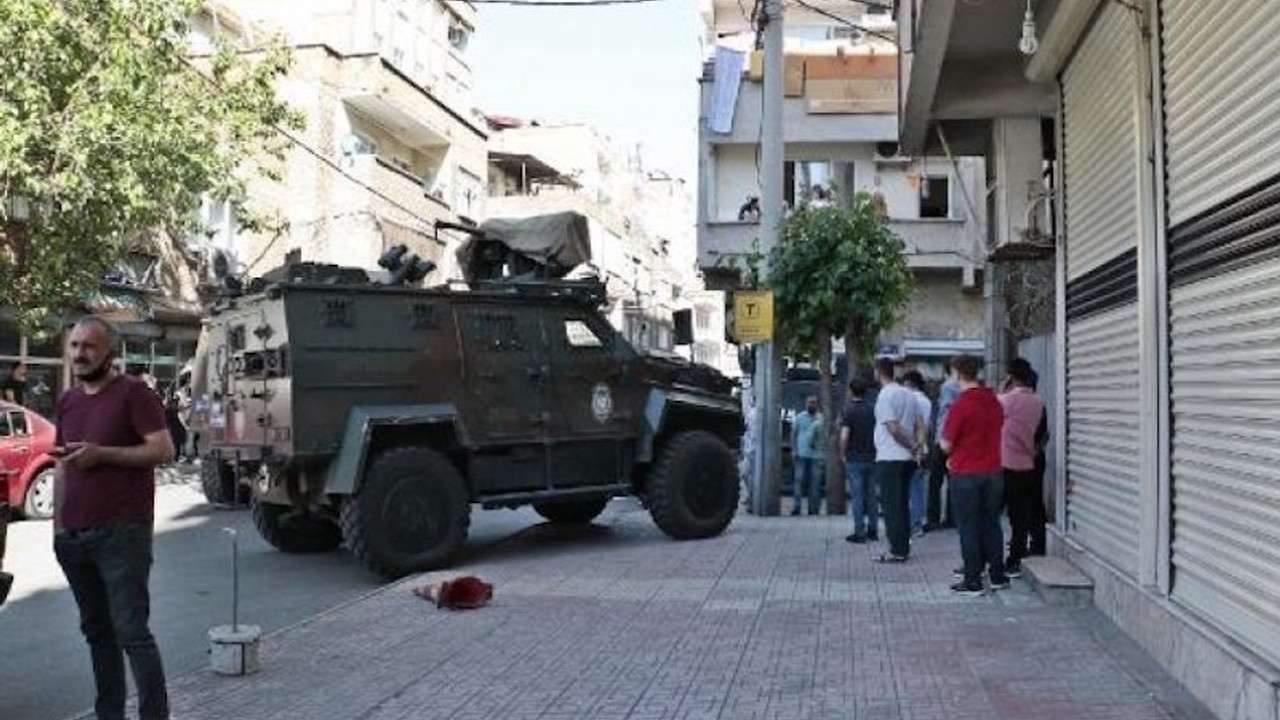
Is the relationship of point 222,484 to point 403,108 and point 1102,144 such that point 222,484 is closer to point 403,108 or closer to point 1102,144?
point 1102,144

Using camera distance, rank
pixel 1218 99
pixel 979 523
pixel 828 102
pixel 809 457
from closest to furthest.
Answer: pixel 1218 99 < pixel 979 523 < pixel 809 457 < pixel 828 102

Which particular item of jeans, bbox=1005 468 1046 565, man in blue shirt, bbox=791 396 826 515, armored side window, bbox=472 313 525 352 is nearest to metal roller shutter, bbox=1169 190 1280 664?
jeans, bbox=1005 468 1046 565

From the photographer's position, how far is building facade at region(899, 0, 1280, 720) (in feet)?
18.0

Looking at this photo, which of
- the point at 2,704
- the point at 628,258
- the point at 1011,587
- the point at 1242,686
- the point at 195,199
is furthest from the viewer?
the point at 628,258

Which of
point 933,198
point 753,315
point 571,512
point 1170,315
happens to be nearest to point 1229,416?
point 1170,315

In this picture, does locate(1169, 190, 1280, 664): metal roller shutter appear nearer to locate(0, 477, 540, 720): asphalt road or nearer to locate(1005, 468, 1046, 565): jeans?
locate(1005, 468, 1046, 565): jeans

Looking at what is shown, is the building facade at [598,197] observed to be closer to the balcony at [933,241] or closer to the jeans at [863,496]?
the balcony at [933,241]

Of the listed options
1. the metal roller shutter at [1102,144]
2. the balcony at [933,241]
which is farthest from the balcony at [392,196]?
the metal roller shutter at [1102,144]

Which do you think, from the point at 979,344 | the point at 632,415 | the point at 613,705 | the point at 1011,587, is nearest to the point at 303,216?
the point at 979,344

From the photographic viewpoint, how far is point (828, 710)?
19.9ft

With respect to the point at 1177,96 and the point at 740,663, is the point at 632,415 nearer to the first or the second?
the point at 740,663

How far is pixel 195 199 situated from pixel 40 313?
247cm

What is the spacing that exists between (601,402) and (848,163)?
673 inches

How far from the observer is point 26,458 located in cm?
1504
